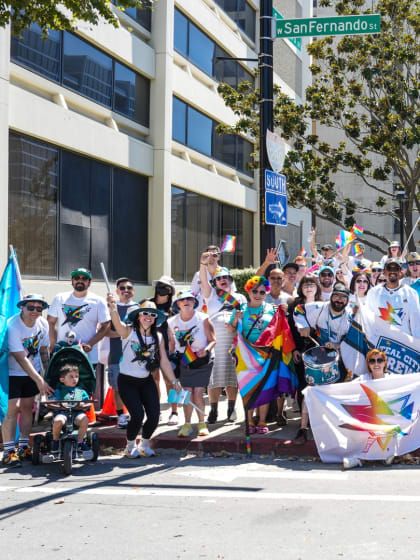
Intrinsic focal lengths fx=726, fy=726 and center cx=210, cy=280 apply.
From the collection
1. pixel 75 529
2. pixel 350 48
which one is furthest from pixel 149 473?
pixel 350 48

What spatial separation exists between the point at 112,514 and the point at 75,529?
44 centimetres

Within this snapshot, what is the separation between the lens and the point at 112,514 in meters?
5.68

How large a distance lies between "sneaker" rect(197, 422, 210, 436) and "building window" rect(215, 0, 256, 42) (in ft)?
60.6

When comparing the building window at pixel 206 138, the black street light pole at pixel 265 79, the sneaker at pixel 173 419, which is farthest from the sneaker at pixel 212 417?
A: the building window at pixel 206 138

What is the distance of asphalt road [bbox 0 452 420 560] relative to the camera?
4.83m

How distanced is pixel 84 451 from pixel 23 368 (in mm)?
1111

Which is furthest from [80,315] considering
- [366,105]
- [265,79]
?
[366,105]

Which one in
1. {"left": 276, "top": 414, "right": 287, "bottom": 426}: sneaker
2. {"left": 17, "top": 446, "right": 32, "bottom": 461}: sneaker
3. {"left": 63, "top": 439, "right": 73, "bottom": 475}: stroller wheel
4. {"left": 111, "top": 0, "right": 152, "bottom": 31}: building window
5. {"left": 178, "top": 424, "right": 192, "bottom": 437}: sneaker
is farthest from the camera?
{"left": 111, "top": 0, "right": 152, "bottom": 31}: building window

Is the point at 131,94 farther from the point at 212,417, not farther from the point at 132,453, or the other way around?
the point at 132,453

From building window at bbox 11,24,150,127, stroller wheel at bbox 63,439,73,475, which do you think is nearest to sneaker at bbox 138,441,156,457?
stroller wheel at bbox 63,439,73,475

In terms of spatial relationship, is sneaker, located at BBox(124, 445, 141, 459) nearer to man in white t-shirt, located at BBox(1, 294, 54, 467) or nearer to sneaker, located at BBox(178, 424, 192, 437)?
sneaker, located at BBox(178, 424, 192, 437)

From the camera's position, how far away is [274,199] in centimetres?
956

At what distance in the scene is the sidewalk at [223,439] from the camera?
7.91 m

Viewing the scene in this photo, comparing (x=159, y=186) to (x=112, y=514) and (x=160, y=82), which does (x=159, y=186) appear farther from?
(x=112, y=514)
